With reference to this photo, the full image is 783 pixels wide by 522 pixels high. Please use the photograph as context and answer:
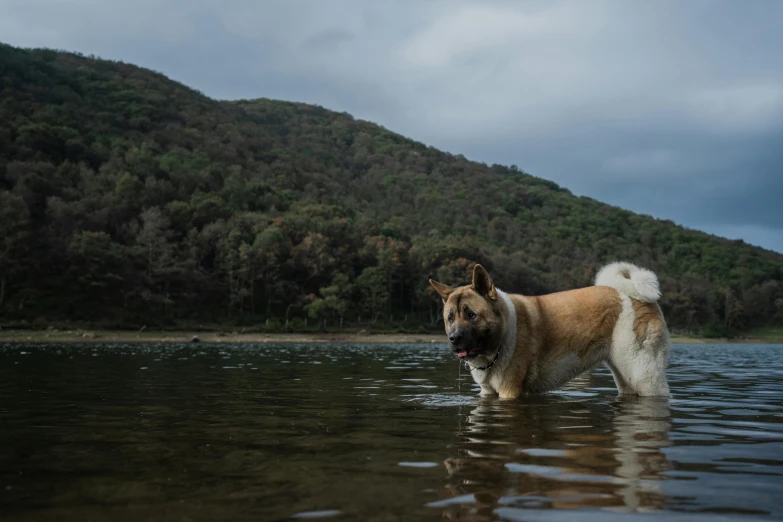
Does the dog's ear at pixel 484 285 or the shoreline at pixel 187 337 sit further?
the shoreline at pixel 187 337

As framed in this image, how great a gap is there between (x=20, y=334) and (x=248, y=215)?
56.9m

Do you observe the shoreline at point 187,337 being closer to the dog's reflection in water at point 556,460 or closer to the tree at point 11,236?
the tree at point 11,236

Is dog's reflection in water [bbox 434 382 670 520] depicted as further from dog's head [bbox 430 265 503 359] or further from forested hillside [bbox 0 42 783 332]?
forested hillside [bbox 0 42 783 332]

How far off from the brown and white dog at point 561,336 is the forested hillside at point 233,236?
222ft

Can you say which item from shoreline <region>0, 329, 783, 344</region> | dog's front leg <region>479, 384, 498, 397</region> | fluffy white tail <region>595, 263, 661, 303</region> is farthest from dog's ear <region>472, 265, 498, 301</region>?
shoreline <region>0, 329, 783, 344</region>

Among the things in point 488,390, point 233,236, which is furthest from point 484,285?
point 233,236

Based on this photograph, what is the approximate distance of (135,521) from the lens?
362cm

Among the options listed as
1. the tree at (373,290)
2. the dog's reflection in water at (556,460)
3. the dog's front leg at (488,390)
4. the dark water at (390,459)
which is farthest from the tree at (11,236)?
the dog's reflection in water at (556,460)

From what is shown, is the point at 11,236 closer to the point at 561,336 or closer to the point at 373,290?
the point at 373,290

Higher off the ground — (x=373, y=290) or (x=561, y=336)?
(x=373, y=290)

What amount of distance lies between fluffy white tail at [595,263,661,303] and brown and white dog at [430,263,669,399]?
Answer: 1 centimetres

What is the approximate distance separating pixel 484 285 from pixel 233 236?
92.5 m

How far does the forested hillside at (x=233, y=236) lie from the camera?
81625 millimetres

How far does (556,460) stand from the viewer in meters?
5.31
